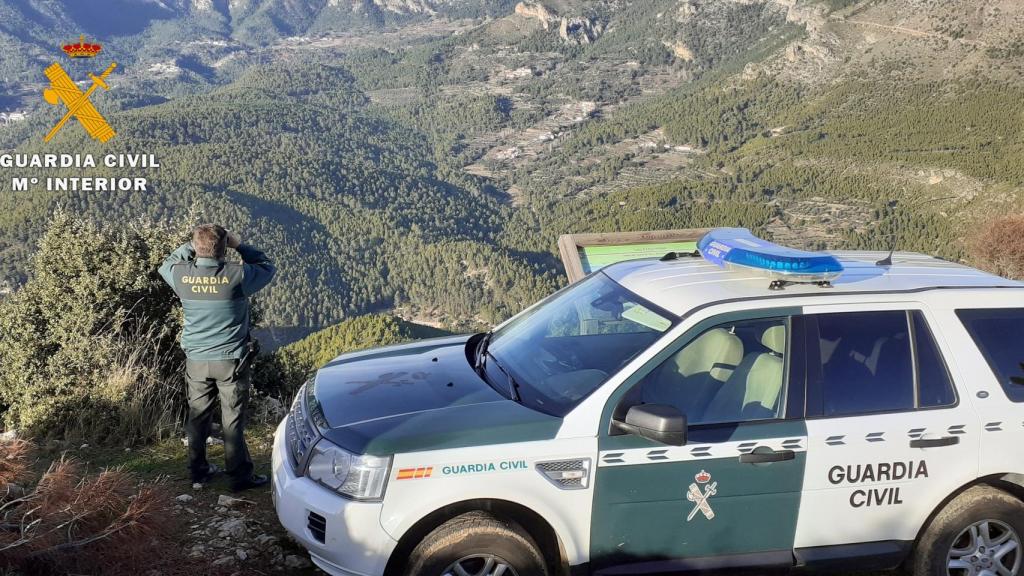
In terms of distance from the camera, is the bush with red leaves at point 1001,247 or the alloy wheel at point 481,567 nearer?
the alloy wheel at point 481,567

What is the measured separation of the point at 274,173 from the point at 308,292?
41423mm

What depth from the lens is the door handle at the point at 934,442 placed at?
3562 mm

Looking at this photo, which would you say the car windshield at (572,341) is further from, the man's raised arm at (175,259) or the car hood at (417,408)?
the man's raised arm at (175,259)

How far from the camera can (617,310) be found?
4.13 meters

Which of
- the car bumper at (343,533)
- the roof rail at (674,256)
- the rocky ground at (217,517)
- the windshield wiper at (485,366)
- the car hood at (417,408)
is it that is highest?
the roof rail at (674,256)

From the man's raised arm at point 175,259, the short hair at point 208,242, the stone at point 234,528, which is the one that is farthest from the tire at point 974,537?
the man's raised arm at point 175,259

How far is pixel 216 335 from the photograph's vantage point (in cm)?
465

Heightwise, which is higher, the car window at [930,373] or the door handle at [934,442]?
the car window at [930,373]

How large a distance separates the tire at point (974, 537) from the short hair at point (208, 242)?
4107 mm

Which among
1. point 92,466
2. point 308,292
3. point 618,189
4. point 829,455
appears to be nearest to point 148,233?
point 92,466

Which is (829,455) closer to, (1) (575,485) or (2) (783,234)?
(1) (575,485)

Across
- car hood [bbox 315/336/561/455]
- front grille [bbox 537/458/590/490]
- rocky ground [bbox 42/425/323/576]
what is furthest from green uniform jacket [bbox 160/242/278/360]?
front grille [bbox 537/458/590/490]

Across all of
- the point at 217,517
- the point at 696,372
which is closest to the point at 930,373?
the point at 696,372

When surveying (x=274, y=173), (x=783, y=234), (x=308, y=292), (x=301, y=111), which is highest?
(x=301, y=111)
